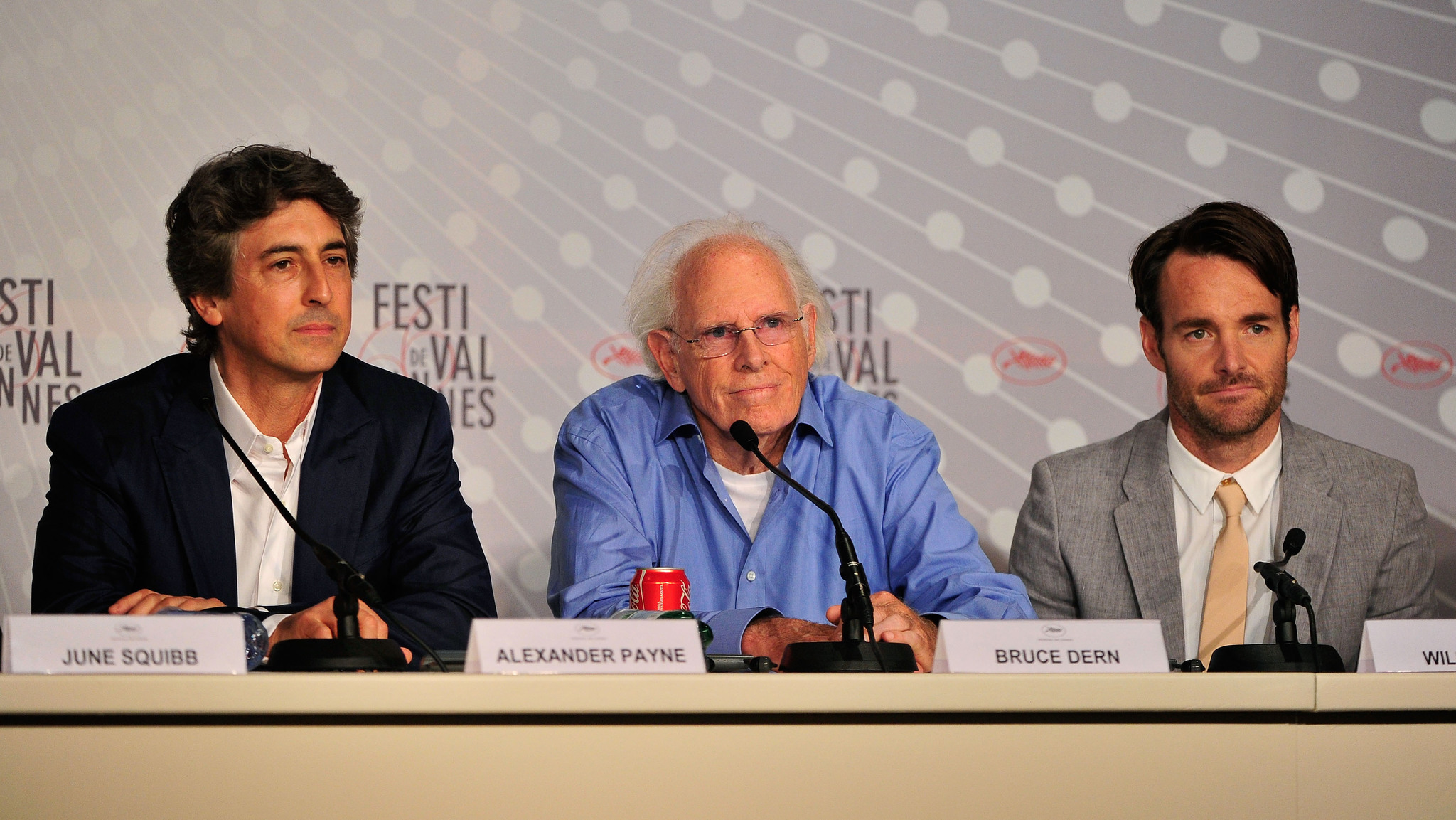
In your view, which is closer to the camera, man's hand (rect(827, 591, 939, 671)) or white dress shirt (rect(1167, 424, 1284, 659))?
man's hand (rect(827, 591, 939, 671))

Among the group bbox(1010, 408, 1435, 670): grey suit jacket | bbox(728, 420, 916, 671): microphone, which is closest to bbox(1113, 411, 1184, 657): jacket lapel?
bbox(1010, 408, 1435, 670): grey suit jacket

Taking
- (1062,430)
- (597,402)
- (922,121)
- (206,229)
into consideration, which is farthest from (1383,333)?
(206,229)

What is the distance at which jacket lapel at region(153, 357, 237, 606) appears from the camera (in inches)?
81.7

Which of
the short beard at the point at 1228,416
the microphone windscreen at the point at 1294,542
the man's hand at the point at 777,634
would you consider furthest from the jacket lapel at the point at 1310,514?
the man's hand at the point at 777,634

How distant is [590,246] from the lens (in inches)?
115

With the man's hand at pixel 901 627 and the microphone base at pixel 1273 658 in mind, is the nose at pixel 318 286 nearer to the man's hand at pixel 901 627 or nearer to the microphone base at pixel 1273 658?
the man's hand at pixel 901 627

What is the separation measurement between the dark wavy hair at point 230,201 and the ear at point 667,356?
638 mm

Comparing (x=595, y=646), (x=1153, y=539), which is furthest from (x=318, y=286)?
(x=1153, y=539)

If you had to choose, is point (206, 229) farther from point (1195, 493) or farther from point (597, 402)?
point (1195, 493)

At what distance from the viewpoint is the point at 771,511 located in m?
2.21

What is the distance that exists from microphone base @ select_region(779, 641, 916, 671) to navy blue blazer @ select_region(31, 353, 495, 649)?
2.66 ft

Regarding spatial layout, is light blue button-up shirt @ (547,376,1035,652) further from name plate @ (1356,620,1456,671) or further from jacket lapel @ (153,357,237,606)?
name plate @ (1356,620,1456,671)

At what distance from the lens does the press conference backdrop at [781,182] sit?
2.87m

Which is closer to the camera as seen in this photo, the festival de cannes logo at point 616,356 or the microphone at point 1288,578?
the microphone at point 1288,578
